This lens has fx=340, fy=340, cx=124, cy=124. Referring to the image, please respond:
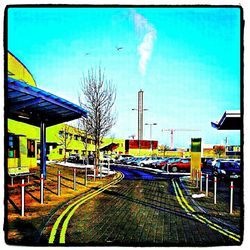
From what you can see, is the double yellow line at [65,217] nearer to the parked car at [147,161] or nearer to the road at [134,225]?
the road at [134,225]

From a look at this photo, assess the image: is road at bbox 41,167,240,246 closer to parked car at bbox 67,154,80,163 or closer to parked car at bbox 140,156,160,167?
parked car at bbox 67,154,80,163

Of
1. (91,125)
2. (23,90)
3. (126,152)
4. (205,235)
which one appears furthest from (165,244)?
(126,152)

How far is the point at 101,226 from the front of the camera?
6793 mm

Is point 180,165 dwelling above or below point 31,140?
below

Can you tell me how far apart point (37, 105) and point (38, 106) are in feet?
0.72

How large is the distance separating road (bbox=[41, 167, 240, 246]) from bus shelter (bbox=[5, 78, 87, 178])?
2.70m

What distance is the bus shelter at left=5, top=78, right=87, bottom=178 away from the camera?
8.44 meters

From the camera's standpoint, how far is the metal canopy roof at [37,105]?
840 cm

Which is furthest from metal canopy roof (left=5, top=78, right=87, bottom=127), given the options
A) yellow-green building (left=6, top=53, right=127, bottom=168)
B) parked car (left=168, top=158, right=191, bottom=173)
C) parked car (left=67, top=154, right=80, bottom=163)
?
parked car (left=168, top=158, right=191, bottom=173)

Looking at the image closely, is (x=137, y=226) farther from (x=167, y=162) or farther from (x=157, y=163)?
(x=157, y=163)

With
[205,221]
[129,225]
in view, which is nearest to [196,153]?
[205,221]

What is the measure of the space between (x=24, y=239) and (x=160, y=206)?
4.56 meters

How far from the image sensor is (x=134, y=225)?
6871mm

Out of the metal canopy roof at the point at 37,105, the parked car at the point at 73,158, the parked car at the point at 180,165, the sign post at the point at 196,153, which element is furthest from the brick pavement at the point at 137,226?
the parked car at the point at 180,165
